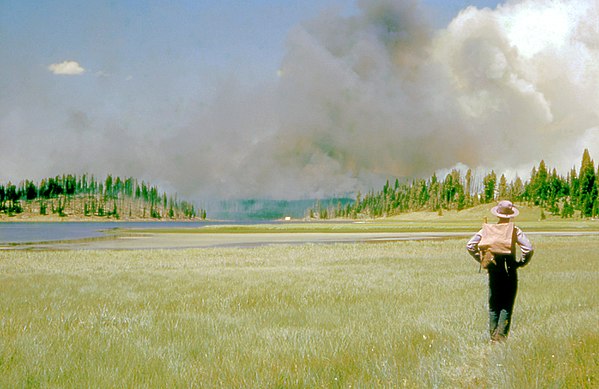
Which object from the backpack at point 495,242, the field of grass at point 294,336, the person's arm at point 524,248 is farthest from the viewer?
the backpack at point 495,242

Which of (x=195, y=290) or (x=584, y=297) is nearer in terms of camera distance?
(x=584, y=297)

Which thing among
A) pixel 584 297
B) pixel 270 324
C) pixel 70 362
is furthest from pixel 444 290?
pixel 70 362

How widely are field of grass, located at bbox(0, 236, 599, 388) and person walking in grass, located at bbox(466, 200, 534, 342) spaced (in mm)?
554

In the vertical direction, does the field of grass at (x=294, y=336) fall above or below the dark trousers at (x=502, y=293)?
below

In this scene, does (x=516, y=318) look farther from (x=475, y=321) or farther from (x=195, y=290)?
(x=195, y=290)

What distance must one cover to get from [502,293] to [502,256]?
805 mm

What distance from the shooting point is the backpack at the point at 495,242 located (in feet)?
28.4

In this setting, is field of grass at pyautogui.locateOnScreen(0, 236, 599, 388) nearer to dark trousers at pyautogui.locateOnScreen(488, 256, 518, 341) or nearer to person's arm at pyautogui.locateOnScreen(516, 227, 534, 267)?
dark trousers at pyautogui.locateOnScreen(488, 256, 518, 341)

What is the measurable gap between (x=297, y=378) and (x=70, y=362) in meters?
3.84

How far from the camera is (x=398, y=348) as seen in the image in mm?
8891

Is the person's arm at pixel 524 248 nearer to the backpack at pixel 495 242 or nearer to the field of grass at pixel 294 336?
the backpack at pixel 495 242

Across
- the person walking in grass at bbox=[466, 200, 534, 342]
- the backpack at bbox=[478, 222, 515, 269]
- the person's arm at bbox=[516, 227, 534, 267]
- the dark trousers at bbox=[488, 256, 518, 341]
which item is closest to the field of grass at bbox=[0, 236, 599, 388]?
the dark trousers at bbox=[488, 256, 518, 341]

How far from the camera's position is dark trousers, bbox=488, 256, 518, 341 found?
29.0 feet

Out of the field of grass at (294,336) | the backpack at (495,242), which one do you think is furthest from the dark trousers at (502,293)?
the field of grass at (294,336)
